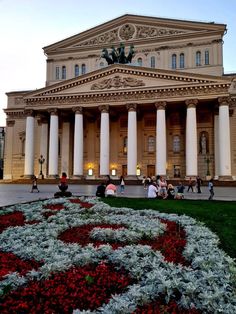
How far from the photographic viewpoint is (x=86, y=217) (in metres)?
10.1

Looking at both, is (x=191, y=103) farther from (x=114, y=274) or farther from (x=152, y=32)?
(x=114, y=274)

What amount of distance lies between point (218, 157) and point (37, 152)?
26.5 metres

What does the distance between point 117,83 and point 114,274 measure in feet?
123

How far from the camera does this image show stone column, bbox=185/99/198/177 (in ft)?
122

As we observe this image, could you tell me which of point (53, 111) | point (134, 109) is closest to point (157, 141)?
point (134, 109)

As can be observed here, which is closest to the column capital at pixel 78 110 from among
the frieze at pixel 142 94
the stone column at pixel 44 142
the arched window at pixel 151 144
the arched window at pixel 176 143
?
the frieze at pixel 142 94

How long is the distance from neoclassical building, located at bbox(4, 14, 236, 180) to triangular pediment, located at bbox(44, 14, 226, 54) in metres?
0.15

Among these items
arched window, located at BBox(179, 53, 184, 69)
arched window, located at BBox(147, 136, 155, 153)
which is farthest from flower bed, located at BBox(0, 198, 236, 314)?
arched window, located at BBox(179, 53, 184, 69)

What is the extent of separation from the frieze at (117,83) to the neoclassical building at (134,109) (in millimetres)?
128

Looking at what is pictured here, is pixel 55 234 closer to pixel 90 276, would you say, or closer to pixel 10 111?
pixel 90 276

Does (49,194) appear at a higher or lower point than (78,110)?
lower

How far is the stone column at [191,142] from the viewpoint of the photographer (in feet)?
122

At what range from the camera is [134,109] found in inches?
1564

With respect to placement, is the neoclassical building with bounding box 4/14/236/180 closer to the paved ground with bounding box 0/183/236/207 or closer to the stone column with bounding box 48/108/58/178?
the stone column with bounding box 48/108/58/178
